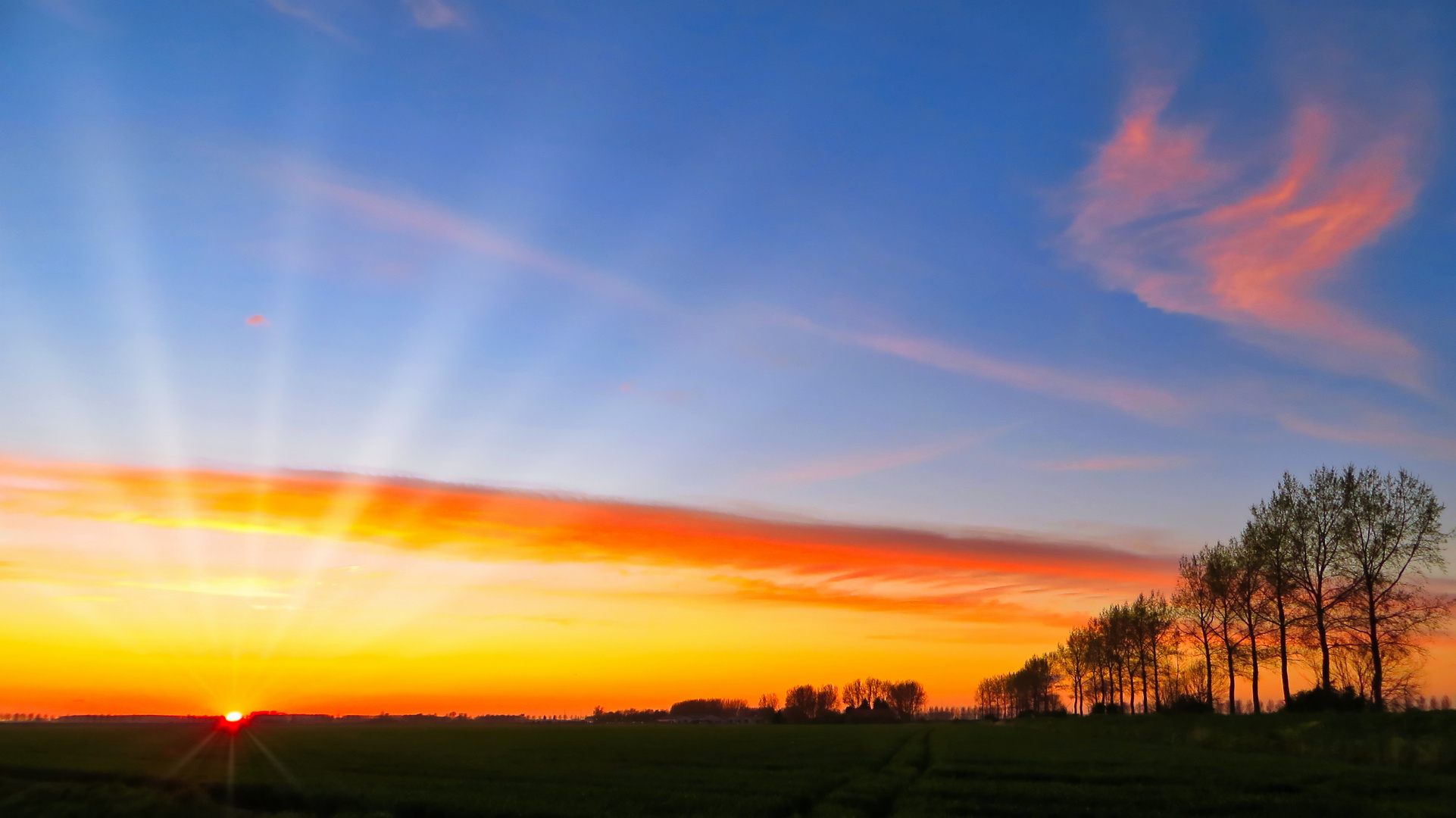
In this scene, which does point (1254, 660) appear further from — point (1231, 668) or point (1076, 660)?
point (1076, 660)

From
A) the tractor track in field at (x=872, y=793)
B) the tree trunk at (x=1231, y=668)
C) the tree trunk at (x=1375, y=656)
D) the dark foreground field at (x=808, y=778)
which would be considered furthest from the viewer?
the tree trunk at (x=1231, y=668)

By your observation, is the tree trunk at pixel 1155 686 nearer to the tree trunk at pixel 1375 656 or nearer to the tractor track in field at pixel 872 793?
the tree trunk at pixel 1375 656

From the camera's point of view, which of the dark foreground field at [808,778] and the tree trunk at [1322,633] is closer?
the dark foreground field at [808,778]

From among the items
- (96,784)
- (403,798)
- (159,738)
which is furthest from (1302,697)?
(159,738)

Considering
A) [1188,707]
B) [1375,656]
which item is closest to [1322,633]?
[1375,656]

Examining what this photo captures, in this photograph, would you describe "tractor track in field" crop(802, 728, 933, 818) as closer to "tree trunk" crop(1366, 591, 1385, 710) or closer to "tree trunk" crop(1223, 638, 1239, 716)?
"tree trunk" crop(1366, 591, 1385, 710)

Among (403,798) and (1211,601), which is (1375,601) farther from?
(403,798)

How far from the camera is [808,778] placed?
3972 centimetres

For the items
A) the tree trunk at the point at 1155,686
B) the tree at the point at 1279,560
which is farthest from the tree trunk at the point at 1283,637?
the tree trunk at the point at 1155,686

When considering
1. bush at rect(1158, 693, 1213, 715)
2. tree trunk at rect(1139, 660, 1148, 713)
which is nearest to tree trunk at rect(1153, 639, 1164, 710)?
tree trunk at rect(1139, 660, 1148, 713)

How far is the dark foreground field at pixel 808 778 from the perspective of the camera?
97.9ft

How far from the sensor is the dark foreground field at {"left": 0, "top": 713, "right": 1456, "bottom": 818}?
97.9 ft

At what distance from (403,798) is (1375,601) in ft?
247

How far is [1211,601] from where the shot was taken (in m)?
90.2
